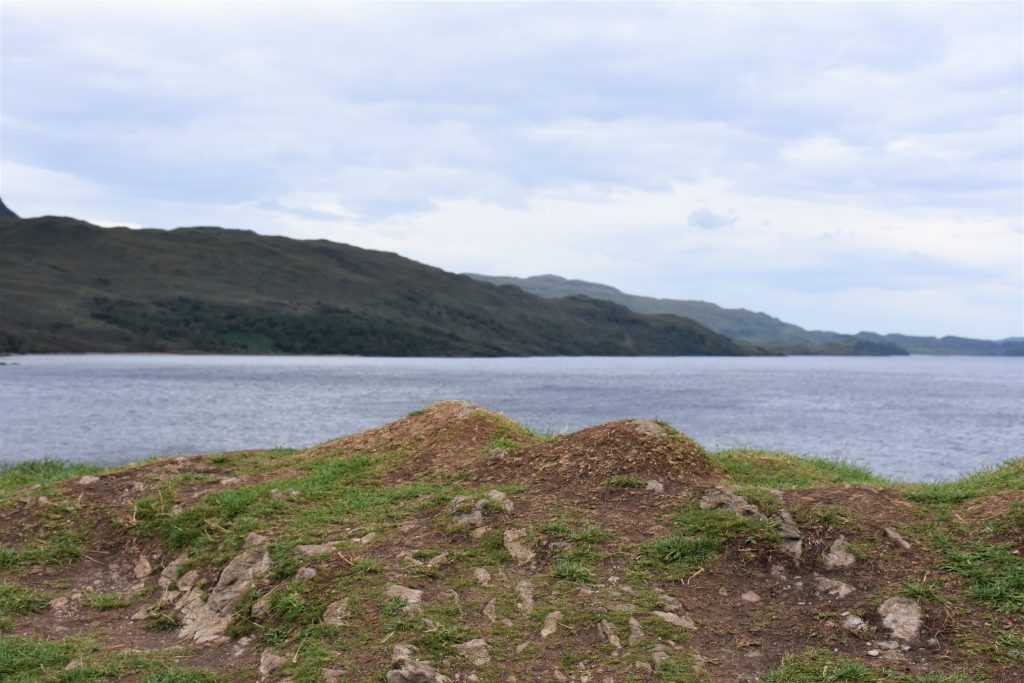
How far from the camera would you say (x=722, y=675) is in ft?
27.5

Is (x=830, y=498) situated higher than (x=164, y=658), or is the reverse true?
(x=830, y=498)

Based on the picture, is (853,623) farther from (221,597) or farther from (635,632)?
(221,597)

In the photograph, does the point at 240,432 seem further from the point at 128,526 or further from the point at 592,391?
the point at 592,391

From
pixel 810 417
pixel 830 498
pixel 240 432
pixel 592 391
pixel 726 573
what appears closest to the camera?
pixel 726 573

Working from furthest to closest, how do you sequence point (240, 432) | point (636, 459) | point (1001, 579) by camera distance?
point (240, 432) < point (636, 459) < point (1001, 579)

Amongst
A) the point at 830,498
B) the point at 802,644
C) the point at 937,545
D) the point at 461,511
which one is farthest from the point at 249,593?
the point at 937,545

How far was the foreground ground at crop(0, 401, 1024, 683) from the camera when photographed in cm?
873

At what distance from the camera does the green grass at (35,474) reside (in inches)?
649

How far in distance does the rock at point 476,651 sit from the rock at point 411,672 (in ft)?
1.26

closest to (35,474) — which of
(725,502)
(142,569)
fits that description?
(142,569)

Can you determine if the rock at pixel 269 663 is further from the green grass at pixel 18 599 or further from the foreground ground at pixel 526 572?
the green grass at pixel 18 599

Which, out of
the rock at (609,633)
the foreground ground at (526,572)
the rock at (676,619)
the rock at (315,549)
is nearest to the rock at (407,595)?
the foreground ground at (526,572)

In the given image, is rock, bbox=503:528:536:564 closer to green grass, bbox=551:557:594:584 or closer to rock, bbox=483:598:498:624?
green grass, bbox=551:557:594:584

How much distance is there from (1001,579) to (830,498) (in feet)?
7.58
